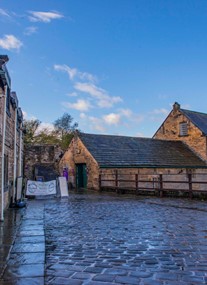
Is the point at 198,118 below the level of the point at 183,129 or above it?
above

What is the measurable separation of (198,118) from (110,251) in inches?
1081

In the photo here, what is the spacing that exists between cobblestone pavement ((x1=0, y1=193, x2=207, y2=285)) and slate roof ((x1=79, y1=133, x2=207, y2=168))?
41.1ft

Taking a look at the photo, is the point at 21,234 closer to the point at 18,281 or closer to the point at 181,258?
the point at 18,281

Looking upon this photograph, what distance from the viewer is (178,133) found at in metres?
30.3

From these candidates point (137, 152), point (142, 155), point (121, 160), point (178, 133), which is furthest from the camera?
point (178, 133)

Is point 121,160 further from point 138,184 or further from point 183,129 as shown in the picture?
point 183,129

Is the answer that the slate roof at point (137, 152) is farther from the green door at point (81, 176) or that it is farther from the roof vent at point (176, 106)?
the roof vent at point (176, 106)

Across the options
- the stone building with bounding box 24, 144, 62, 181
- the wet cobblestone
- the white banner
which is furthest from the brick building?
the wet cobblestone

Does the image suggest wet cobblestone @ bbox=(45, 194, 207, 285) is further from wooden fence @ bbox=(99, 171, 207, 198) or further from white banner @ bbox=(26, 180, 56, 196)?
wooden fence @ bbox=(99, 171, 207, 198)

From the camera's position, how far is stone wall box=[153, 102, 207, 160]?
1102 inches

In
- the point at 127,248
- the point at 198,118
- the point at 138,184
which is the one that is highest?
the point at 198,118

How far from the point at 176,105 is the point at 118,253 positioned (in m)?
26.6

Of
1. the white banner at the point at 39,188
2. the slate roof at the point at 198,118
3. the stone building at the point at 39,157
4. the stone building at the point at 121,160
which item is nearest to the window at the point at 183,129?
the slate roof at the point at 198,118

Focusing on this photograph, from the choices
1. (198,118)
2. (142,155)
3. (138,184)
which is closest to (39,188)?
(138,184)
